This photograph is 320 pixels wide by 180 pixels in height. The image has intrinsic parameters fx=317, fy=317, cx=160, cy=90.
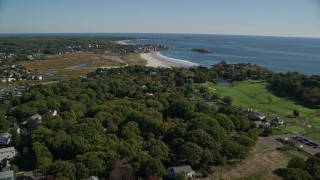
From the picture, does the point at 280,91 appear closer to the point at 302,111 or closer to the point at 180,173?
the point at 302,111

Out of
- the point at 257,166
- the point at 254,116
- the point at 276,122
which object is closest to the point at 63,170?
the point at 257,166

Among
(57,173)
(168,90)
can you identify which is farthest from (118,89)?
(57,173)

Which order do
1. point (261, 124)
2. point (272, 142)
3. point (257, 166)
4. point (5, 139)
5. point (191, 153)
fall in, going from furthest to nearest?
point (261, 124), point (272, 142), point (5, 139), point (257, 166), point (191, 153)

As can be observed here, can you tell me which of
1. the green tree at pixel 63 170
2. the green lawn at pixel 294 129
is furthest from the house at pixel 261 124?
the green tree at pixel 63 170

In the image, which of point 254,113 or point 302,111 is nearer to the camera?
point 254,113

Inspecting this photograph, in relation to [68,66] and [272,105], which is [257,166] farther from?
[68,66]
